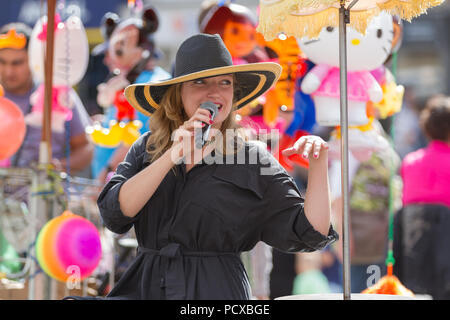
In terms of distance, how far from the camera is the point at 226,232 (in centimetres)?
213

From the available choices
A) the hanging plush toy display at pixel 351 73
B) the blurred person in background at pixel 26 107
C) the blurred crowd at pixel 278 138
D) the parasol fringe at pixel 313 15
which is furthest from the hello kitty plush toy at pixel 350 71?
the blurred person in background at pixel 26 107

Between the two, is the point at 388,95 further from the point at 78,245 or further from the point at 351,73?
the point at 78,245

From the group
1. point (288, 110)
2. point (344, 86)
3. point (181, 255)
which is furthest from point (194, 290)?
point (288, 110)

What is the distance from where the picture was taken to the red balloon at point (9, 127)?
3.76m

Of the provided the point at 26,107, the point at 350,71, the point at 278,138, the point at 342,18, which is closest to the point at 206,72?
the point at 342,18

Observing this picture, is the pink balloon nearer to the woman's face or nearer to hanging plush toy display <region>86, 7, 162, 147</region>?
hanging plush toy display <region>86, 7, 162, 147</region>

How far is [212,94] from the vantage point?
2.20 metres

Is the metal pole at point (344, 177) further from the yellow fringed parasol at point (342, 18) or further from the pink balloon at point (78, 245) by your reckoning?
the pink balloon at point (78, 245)

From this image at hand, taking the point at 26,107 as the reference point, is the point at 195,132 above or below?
below

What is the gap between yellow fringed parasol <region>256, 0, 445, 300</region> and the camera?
2.15m

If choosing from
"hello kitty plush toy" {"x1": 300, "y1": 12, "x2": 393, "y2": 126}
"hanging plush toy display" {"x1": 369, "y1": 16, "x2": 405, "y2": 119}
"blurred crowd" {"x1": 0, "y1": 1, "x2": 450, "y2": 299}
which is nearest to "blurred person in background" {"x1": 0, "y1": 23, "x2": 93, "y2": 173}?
"blurred crowd" {"x1": 0, "y1": 1, "x2": 450, "y2": 299}

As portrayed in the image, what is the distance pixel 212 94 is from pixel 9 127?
194 centimetres

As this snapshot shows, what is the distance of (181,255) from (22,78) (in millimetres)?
3074

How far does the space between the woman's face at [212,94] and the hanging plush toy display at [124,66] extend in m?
2.07
